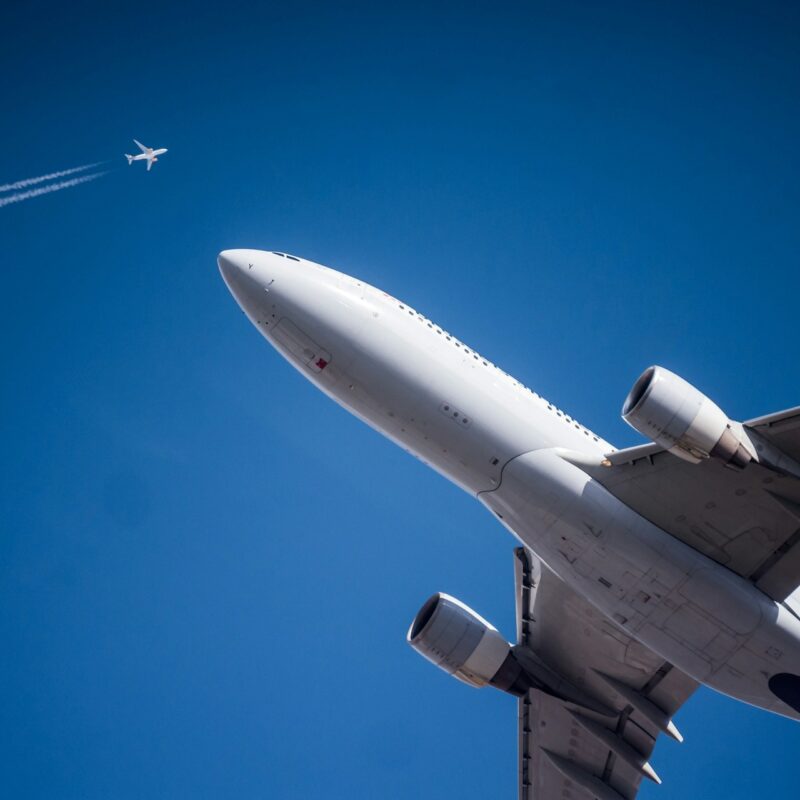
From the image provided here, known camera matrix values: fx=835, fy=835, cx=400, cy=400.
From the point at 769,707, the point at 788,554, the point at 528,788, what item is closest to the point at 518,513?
the point at 788,554

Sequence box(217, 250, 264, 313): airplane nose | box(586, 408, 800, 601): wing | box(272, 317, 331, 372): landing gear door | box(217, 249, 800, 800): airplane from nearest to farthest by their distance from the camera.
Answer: box(217, 249, 800, 800): airplane → box(586, 408, 800, 601): wing → box(272, 317, 331, 372): landing gear door → box(217, 250, 264, 313): airplane nose

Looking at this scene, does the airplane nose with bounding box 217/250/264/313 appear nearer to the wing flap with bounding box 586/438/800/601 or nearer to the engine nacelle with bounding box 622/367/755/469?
the wing flap with bounding box 586/438/800/601

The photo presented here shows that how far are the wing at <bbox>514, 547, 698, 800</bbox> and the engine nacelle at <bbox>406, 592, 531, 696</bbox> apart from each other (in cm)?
131

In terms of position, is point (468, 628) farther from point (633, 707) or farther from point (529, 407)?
point (529, 407)

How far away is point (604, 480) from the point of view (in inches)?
785

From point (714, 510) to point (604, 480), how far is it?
2.65 m

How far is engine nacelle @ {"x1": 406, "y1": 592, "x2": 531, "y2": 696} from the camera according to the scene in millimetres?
23688

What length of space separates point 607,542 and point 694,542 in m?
2.31

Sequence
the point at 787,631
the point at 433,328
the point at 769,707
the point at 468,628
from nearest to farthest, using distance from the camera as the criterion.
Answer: the point at 787,631 → the point at 769,707 → the point at 433,328 → the point at 468,628

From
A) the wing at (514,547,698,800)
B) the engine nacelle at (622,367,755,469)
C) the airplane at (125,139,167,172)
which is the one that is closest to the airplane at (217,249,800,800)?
the engine nacelle at (622,367,755,469)

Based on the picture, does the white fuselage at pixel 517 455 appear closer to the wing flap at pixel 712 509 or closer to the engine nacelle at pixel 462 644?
the wing flap at pixel 712 509

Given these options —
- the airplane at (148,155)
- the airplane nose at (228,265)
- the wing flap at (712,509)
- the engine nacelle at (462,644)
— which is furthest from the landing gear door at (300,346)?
the airplane at (148,155)

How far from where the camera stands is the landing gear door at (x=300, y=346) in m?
21.3

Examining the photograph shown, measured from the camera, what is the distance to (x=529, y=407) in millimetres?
21234
